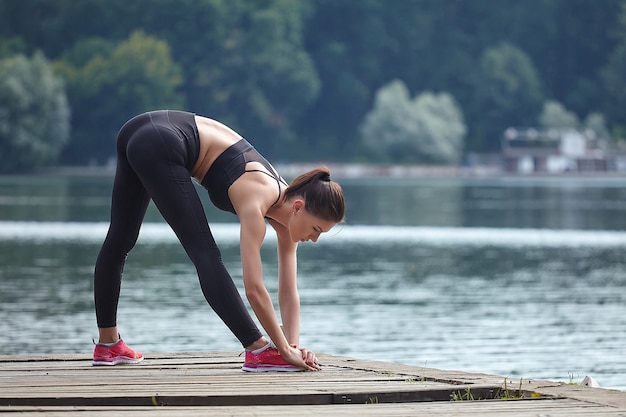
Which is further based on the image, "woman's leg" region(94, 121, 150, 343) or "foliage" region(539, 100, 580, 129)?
"foliage" region(539, 100, 580, 129)

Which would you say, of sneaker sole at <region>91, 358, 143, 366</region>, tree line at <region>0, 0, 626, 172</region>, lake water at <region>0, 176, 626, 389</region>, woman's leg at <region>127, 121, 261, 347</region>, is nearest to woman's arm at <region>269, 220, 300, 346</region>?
woman's leg at <region>127, 121, 261, 347</region>

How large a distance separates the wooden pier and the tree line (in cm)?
8768

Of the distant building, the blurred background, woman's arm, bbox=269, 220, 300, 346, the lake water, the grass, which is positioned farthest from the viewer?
the distant building

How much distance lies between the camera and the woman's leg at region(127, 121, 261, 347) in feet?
20.3

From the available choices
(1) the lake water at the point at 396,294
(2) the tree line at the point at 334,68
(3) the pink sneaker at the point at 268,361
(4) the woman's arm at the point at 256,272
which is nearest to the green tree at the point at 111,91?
(2) the tree line at the point at 334,68

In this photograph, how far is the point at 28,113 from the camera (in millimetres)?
90438

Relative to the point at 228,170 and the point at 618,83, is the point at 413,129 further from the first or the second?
the point at 228,170

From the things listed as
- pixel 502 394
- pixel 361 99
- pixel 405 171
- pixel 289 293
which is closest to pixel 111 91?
pixel 405 171

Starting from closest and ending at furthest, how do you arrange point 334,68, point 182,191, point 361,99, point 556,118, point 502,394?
1. point 502,394
2. point 182,191
3. point 556,118
4. point 361,99
5. point 334,68

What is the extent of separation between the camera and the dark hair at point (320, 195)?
6059mm

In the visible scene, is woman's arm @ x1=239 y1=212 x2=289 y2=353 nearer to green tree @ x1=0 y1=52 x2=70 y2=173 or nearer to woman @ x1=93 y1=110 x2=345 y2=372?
woman @ x1=93 y1=110 x2=345 y2=372

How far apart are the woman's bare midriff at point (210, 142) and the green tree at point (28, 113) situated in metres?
84.2

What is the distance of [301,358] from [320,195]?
2.33 ft

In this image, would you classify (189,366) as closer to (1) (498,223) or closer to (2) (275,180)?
(2) (275,180)
